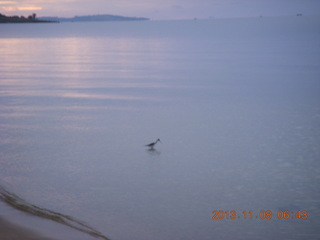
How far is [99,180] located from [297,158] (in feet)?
21.7

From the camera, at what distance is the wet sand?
25.7 feet

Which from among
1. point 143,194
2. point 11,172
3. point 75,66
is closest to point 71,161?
point 11,172

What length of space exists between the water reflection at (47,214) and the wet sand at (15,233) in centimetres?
109

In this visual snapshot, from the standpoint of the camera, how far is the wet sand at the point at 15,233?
7828 millimetres

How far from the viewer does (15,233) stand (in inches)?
316
